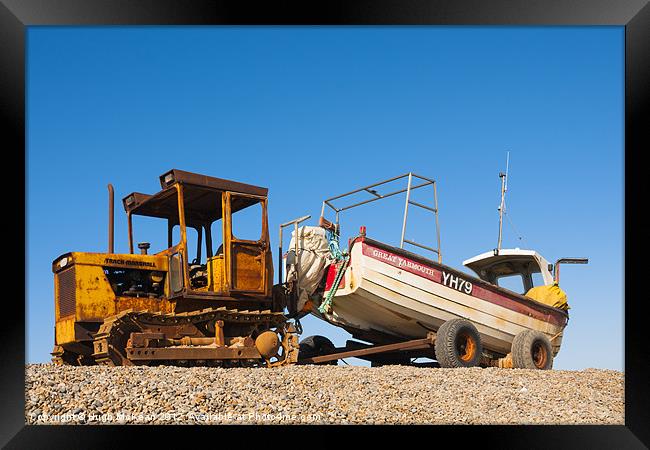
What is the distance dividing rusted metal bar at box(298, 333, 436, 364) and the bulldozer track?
1.91 m

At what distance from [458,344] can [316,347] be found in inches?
102

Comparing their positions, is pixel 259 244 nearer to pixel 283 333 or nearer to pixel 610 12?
pixel 283 333

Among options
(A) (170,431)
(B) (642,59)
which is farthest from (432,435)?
(B) (642,59)

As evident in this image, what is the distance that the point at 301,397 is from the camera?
7711 mm

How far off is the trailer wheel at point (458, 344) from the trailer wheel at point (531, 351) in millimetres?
1108

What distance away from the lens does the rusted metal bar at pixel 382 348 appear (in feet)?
38.2

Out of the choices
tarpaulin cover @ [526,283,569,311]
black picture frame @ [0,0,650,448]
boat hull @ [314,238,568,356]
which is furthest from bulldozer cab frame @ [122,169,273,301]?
tarpaulin cover @ [526,283,569,311]

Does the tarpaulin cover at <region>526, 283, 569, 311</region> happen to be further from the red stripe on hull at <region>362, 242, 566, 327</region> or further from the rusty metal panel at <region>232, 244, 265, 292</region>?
the rusty metal panel at <region>232, 244, 265, 292</region>

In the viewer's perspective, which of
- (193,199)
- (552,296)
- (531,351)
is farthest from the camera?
(552,296)

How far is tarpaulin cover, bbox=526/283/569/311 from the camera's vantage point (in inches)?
567

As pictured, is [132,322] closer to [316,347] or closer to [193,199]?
[193,199]

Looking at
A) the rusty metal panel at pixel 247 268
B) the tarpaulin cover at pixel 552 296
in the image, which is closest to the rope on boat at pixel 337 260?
the rusty metal panel at pixel 247 268

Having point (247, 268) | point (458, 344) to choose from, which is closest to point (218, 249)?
point (247, 268)

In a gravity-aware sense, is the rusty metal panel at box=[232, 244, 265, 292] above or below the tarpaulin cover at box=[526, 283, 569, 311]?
above
